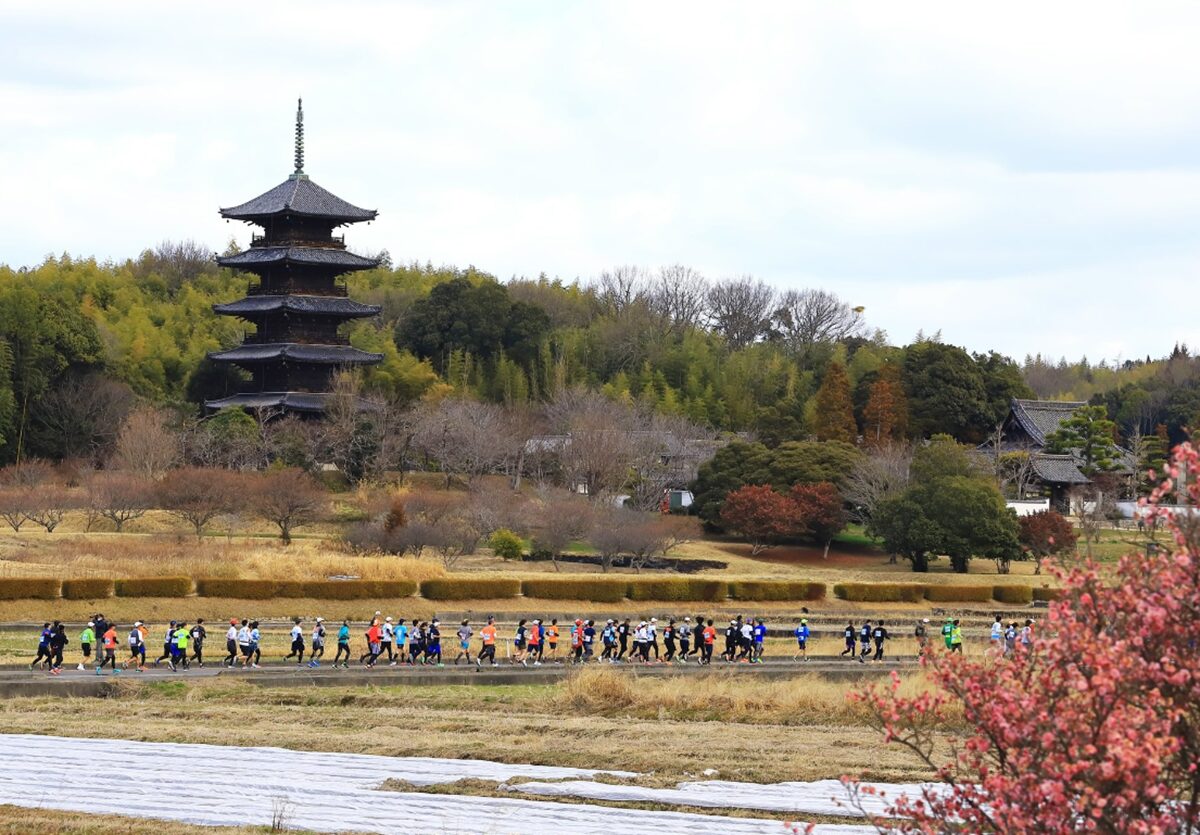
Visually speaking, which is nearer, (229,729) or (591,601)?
(229,729)

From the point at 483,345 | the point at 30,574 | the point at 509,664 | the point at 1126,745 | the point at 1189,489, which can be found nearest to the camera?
the point at 1126,745

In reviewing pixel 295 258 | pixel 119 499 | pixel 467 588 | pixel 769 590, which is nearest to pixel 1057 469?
pixel 769 590

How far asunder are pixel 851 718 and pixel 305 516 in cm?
3092

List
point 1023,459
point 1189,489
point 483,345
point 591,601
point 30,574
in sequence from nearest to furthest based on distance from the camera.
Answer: point 1189,489 → point 30,574 → point 591,601 → point 1023,459 → point 483,345

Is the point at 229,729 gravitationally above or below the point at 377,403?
below

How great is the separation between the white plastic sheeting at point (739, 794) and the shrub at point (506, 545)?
105ft

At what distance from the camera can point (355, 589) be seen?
126 ft

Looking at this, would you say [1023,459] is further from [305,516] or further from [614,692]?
[614,692]

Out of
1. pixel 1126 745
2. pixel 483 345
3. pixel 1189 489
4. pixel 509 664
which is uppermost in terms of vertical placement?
pixel 483 345

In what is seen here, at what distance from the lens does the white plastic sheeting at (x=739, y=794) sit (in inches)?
584

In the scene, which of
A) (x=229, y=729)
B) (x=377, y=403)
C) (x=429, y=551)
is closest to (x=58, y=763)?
(x=229, y=729)

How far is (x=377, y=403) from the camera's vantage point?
64125 millimetres

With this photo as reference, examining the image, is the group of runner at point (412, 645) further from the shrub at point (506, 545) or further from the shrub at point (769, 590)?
the shrub at point (506, 545)

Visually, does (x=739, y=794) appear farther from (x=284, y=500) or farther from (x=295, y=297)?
(x=295, y=297)
